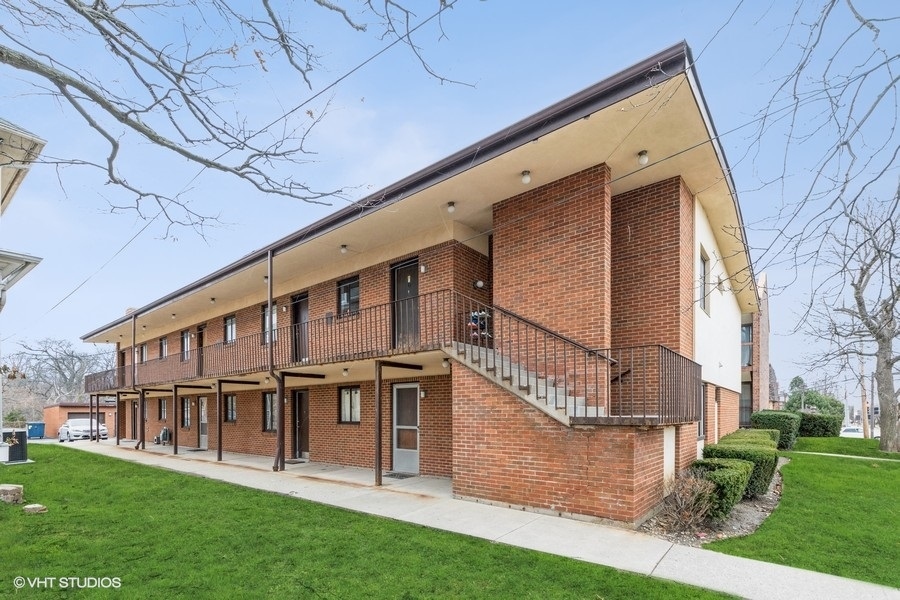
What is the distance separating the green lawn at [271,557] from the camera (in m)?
4.43

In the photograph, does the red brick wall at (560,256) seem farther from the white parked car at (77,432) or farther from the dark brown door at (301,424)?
the white parked car at (77,432)

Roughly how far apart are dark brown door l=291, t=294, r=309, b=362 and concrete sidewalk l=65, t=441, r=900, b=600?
402 centimetres

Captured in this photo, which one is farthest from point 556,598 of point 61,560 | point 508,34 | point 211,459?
point 211,459

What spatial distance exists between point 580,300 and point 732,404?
1172cm

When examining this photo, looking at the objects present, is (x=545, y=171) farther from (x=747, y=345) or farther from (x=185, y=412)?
(x=747, y=345)

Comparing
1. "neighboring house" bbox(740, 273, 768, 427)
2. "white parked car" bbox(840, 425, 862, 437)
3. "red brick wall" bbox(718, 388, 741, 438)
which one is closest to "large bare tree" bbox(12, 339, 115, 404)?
"red brick wall" bbox(718, 388, 741, 438)

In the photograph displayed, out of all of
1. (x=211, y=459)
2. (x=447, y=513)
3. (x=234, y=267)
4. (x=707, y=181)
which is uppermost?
(x=707, y=181)

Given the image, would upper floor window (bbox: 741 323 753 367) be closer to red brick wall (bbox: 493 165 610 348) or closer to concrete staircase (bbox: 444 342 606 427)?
red brick wall (bbox: 493 165 610 348)

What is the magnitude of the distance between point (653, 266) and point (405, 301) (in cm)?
557

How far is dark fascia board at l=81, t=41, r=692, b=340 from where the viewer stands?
5629 mm

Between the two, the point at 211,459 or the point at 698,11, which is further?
the point at 211,459

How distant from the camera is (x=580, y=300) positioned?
7977 millimetres

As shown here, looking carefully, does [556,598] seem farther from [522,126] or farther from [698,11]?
[522,126]

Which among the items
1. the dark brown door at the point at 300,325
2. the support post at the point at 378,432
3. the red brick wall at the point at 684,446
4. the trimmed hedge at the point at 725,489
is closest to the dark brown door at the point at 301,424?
the dark brown door at the point at 300,325
